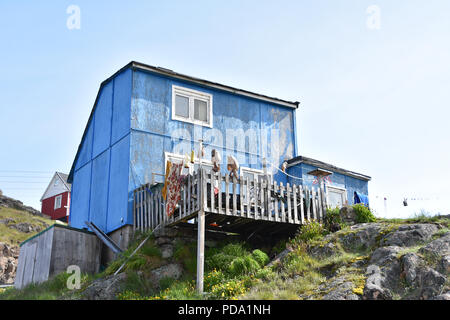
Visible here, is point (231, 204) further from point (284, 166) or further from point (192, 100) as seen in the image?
point (284, 166)

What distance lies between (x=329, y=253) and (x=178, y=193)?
196 inches

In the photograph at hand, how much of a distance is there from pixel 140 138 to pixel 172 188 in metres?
4.19

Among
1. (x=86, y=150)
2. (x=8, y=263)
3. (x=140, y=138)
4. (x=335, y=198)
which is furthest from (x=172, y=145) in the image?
(x=8, y=263)

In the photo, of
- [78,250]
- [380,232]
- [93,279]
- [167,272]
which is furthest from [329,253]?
[78,250]

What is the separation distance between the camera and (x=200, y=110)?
2392 cm

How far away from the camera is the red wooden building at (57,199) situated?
179ft

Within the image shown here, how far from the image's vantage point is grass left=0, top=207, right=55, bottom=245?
42475 mm

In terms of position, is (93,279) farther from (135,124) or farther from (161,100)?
(161,100)

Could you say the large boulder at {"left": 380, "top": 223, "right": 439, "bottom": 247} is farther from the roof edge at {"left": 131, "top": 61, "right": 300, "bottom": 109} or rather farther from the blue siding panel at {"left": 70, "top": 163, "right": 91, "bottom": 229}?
the blue siding panel at {"left": 70, "top": 163, "right": 91, "bottom": 229}

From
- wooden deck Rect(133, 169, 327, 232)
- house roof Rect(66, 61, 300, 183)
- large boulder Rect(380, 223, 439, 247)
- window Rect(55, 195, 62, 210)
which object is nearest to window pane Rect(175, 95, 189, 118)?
house roof Rect(66, 61, 300, 183)

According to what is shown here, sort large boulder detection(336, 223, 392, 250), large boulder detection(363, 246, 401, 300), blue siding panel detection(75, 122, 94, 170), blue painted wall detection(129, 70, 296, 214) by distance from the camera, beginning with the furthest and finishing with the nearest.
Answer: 1. blue siding panel detection(75, 122, 94, 170)
2. blue painted wall detection(129, 70, 296, 214)
3. large boulder detection(336, 223, 392, 250)
4. large boulder detection(363, 246, 401, 300)

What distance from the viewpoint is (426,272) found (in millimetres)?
13336

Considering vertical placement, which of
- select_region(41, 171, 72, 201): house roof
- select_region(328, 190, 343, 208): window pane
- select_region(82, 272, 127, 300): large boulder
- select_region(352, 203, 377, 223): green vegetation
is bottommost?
select_region(82, 272, 127, 300): large boulder

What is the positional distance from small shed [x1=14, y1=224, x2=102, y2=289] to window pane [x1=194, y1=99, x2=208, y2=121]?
21.0ft
